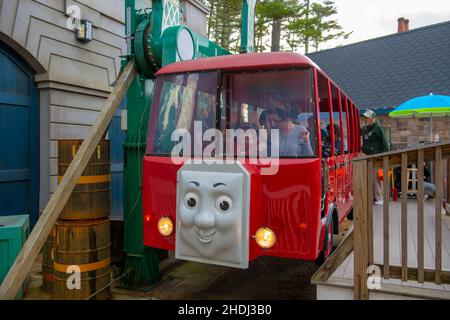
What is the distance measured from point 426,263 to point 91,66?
6.10m

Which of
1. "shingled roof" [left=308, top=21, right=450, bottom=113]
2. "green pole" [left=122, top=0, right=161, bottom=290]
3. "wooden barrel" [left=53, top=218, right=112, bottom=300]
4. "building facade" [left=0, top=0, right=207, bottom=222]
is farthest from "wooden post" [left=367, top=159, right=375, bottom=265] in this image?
"shingled roof" [left=308, top=21, right=450, bottom=113]

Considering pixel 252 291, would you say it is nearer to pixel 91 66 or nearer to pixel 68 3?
pixel 91 66

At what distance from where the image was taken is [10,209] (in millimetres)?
5977

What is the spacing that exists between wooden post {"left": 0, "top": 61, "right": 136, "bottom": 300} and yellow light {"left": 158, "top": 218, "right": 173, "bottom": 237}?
0.96 meters

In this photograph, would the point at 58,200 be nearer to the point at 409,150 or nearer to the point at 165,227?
the point at 165,227

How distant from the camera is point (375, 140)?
768cm

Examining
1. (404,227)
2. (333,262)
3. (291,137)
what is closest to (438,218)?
(404,227)

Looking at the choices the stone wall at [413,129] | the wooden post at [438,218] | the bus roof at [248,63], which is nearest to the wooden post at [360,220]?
the wooden post at [438,218]

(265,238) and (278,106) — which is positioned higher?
(278,106)

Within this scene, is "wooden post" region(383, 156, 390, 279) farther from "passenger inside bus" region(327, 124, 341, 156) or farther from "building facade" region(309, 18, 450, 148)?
"building facade" region(309, 18, 450, 148)

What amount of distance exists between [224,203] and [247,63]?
4.55ft

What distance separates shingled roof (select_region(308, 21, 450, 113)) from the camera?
519 inches

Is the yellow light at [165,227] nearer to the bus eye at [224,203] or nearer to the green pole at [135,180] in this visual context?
the bus eye at [224,203]

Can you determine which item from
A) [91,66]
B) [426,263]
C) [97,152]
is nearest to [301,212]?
[426,263]
